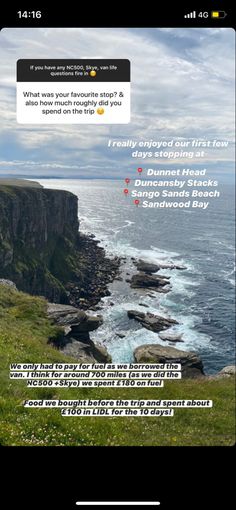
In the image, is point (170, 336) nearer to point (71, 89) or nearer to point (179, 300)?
point (179, 300)

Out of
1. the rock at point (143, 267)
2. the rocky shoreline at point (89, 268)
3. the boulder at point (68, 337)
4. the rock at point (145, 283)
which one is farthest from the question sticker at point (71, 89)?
Answer: the rock at point (145, 283)

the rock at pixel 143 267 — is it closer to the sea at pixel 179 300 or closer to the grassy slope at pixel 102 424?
the sea at pixel 179 300

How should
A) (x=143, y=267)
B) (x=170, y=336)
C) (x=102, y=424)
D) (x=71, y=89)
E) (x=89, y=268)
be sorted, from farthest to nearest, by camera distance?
1. (x=170, y=336)
2. (x=143, y=267)
3. (x=89, y=268)
4. (x=102, y=424)
5. (x=71, y=89)
